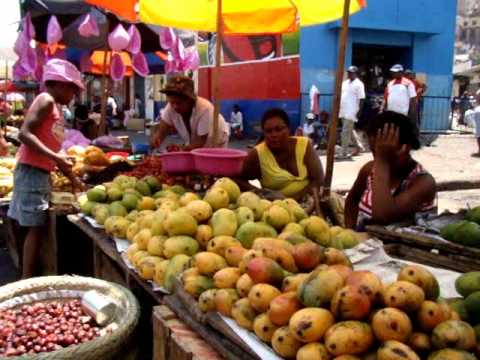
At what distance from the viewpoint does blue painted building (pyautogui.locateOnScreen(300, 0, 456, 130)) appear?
13.8 meters

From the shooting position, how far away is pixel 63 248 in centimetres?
400

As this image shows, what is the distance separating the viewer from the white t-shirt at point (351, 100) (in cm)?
1090

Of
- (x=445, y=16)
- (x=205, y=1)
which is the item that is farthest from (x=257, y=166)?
(x=445, y=16)

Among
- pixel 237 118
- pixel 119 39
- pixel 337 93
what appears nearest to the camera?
pixel 337 93

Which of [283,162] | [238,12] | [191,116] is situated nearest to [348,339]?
[283,162]

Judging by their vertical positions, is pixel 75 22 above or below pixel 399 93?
above

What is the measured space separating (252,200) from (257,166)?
1.41 m

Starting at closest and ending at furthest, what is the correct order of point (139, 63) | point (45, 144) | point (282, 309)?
point (282, 309) < point (45, 144) < point (139, 63)

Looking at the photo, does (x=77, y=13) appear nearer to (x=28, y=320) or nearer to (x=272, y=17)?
(x=272, y=17)

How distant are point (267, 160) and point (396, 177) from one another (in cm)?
107

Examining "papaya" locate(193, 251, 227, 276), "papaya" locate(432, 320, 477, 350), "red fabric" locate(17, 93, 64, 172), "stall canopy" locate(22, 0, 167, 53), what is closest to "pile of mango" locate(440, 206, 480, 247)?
"papaya" locate(432, 320, 477, 350)

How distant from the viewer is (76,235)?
407 cm

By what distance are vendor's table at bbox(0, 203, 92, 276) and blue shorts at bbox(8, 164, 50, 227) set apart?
0.28 ft

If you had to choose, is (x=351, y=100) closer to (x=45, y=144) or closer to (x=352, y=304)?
(x=45, y=144)
